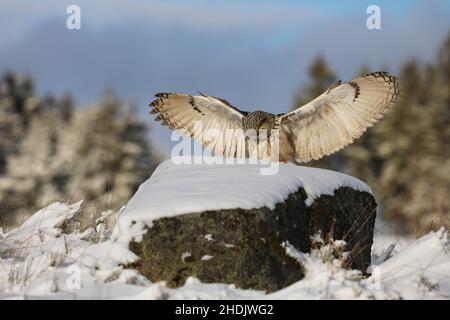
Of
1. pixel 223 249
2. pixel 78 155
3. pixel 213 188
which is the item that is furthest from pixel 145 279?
pixel 78 155

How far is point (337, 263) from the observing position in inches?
289

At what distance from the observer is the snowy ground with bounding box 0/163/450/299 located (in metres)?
6.43

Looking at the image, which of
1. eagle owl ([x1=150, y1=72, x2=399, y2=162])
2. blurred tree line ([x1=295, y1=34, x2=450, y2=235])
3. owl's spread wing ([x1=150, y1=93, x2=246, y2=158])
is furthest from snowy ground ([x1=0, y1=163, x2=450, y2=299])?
blurred tree line ([x1=295, y1=34, x2=450, y2=235])

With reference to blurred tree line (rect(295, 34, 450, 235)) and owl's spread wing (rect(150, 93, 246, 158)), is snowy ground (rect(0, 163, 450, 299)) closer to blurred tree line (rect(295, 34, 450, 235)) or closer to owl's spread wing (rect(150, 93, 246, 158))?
owl's spread wing (rect(150, 93, 246, 158))

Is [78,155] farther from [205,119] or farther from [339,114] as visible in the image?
[339,114]

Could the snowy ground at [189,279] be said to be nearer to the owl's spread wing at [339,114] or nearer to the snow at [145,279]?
the snow at [145,279]

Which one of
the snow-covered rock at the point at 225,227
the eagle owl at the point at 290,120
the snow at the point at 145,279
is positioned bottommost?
the snow at the point at 145,279

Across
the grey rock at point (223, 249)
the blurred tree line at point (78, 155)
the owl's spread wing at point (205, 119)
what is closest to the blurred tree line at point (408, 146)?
the blurred tree line at point (78, 155)

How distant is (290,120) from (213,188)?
2620 mm

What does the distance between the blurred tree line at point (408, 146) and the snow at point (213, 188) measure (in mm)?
31555

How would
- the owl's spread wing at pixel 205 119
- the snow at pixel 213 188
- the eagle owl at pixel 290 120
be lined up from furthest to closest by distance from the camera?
the owl's spread wing at pixel 205 119 → the eagle owl at pixel 290 120 → the snow at pixel 213 188

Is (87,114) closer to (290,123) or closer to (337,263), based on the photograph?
(290,123)

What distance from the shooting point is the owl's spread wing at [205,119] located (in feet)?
33.0
